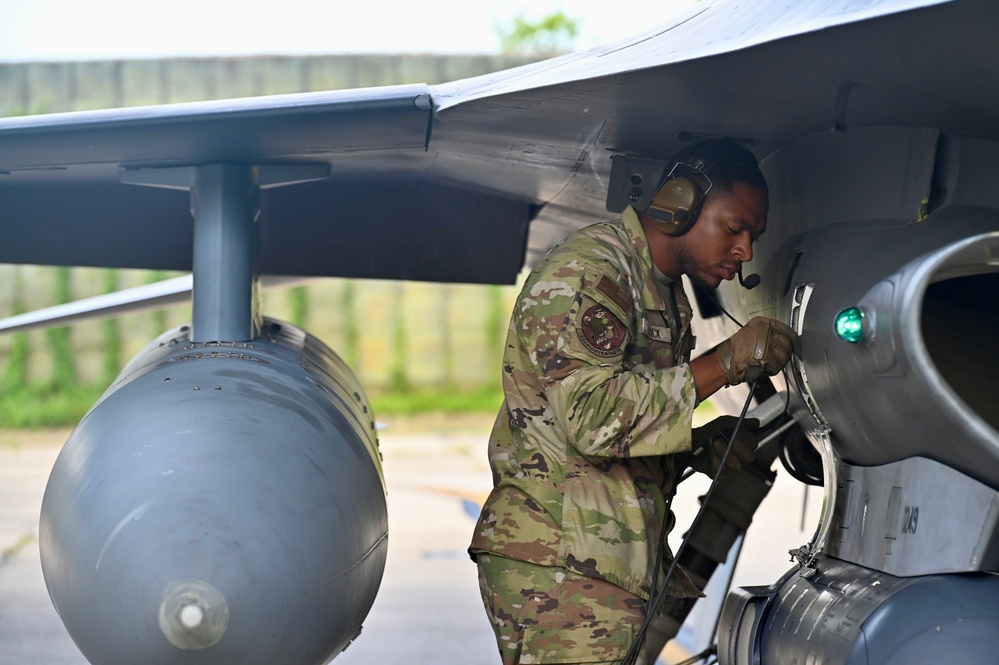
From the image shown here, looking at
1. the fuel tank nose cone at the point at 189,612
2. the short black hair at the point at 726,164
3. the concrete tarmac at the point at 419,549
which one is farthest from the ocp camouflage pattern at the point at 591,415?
the concrete tarmac at the point at 419,549

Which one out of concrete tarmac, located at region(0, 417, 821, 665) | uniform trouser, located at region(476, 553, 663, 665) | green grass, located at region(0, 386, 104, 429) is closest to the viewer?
uniform trouser, located at region(476, 553, 663, 665)

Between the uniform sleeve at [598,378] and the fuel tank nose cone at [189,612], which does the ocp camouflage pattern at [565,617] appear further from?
the fuel tank nose cone at [189,612]

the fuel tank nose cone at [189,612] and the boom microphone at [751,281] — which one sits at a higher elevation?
the boom microphone at [751,281]

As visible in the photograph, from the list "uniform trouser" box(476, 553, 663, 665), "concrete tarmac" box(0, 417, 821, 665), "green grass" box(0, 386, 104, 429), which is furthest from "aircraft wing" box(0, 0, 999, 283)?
"green grass" box(0, 386, 104, 429)

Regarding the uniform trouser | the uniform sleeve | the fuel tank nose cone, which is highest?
the uniform sleeve

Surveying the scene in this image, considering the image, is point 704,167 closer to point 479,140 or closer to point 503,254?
point 479,140

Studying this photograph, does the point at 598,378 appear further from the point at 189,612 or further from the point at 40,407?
the point at 40,407

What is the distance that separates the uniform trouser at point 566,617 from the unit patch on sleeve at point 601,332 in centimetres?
50

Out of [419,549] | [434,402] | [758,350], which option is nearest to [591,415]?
[758,350]

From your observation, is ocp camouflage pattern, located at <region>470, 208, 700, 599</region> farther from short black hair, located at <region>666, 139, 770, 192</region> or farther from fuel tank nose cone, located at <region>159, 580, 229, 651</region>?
fuel tank nose cone, located at <region>159, 580, 229, 651</region>

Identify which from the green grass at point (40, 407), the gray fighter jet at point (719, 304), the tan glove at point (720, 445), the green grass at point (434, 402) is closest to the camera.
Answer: the gray fighter jet at point (719, 304)

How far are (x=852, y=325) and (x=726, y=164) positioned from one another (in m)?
0.61

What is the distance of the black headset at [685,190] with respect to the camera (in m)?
2.66

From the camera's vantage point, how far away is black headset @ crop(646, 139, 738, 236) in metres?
2.66
